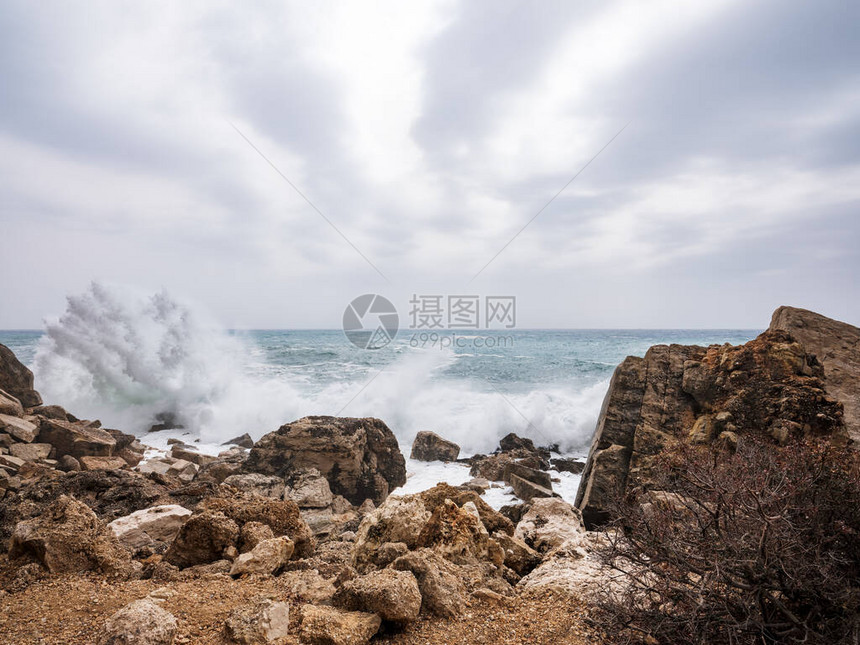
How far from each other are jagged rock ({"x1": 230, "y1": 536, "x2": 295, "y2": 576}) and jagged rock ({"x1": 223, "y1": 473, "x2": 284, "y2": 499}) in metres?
3.83

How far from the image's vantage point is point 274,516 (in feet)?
15.9

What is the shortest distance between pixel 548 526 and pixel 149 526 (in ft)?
15.9

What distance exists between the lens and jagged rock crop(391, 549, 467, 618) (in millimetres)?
3102

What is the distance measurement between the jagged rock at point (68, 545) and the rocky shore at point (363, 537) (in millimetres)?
13

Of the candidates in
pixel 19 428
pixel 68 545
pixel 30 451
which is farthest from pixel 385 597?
pixel 19 428

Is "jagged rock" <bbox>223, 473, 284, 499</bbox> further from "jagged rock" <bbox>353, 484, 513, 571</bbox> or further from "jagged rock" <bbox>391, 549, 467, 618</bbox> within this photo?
Result: "jagged rock" <bbox>391, 549, 467, 618</bbox>

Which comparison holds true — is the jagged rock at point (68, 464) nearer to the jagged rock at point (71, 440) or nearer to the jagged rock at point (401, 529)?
the jagged rock at point (71, 440)

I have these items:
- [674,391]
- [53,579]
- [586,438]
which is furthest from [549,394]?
[53,579]

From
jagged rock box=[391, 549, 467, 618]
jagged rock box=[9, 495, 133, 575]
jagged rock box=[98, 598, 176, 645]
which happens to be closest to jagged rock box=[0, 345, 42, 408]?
jagged rock box=[9, 495, 133, 575]

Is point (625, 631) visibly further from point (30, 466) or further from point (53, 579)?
point (30, 466)

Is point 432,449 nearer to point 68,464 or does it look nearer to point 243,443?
point 243,443

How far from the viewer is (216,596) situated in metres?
3.27

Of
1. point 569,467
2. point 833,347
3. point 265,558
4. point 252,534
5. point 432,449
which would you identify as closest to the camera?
point 265,558

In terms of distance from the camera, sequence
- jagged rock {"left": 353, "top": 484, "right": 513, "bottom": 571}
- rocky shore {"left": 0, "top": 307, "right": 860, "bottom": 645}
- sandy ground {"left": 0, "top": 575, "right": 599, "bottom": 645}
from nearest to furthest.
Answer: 1. sandy ground {"left": 0, "top": 575, "right": 599, "bottom": 645}
2. rocky shore {"left": 0, "top": 307, "right": 860, "bottom": 645}
3. jagged rock {"left": 353, "top": 484, "right": 513, "bottom": 571}
